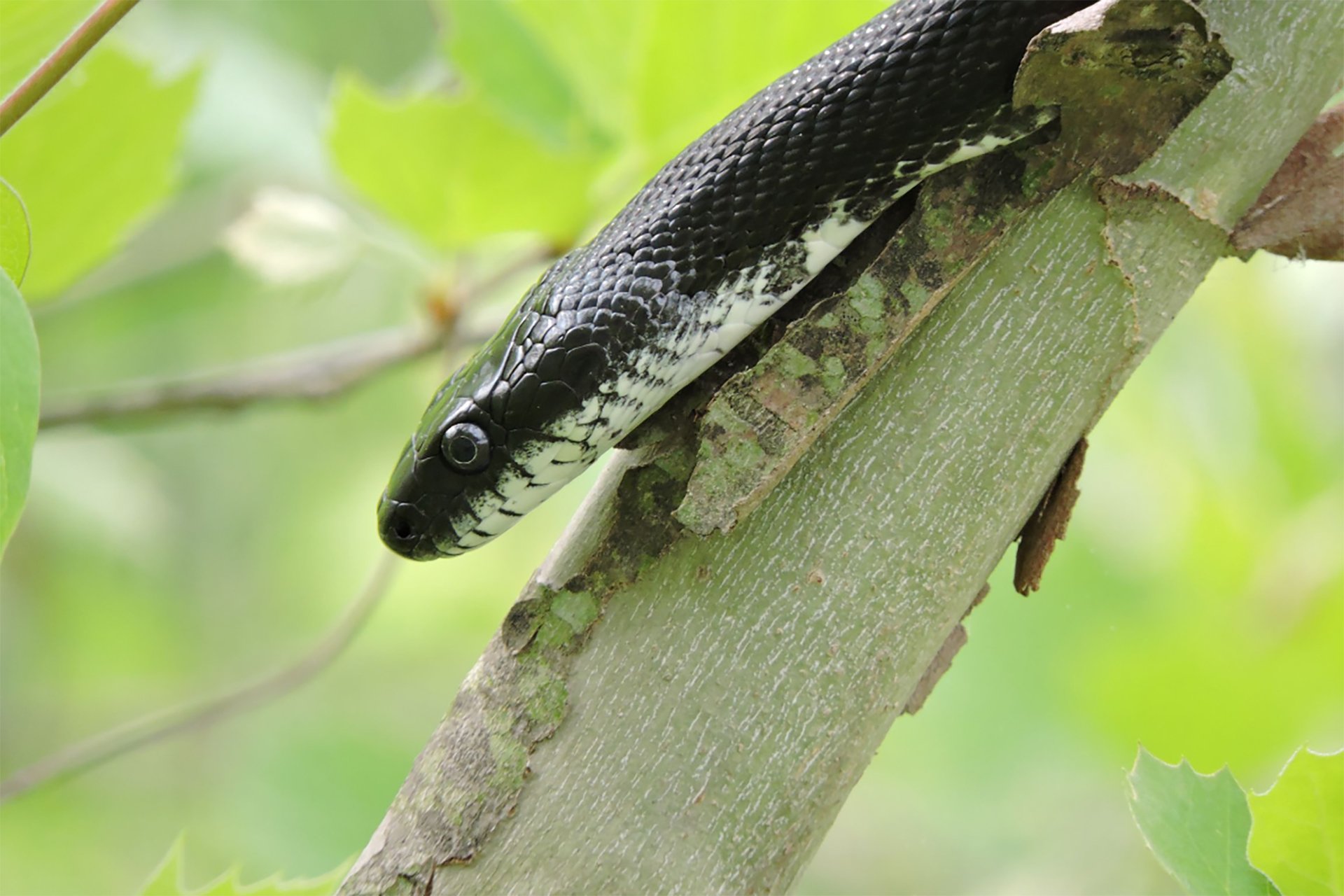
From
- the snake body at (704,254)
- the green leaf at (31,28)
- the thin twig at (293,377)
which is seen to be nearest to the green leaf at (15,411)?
the green leaf at (31,28)

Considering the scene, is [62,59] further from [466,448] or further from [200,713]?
[200,713]

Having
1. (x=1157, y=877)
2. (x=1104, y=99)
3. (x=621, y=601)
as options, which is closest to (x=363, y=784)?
(x=1157, y=877)

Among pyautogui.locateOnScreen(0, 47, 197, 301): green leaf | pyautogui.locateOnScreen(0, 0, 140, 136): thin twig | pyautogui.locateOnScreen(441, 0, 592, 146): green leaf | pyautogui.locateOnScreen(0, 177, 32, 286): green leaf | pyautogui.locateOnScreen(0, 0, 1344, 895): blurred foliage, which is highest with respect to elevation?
pyautogui.locateOnScreen(0, 0, 140, 136): thin twig

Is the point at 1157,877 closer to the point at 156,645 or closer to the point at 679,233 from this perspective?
the point at 679,233

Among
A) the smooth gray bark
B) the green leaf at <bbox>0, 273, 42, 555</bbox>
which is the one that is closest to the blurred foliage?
the smooth gray bark

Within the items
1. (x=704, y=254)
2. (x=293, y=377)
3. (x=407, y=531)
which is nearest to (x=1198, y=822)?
(x=704, y=254)

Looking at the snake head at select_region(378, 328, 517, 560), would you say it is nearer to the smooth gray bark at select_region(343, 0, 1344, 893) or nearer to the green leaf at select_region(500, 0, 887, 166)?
the green leaf at select_region(500, 0, 887, 166)
